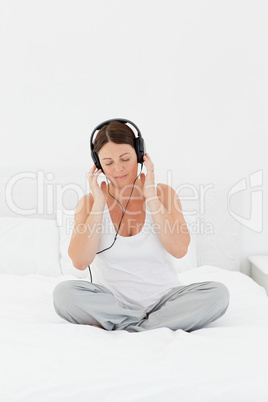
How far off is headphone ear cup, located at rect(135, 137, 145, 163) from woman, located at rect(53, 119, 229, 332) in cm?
1

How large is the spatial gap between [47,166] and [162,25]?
3.35 feet

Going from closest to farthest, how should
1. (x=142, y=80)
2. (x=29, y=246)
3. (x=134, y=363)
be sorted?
(x=134, y=363)
(x=29, y=246)
(x=142, y=80)

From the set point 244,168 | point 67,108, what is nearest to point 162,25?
point 67,108

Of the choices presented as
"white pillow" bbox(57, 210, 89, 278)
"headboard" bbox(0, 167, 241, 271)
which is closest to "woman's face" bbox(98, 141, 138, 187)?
"white pillow" bbox(57, 210, 89, 278)

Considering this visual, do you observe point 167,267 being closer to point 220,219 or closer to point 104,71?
point 220,219

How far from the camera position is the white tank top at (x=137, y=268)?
1522 millimetres

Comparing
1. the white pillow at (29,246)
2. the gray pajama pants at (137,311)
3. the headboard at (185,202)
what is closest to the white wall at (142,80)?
the headboard at (185,202)

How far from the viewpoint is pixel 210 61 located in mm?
2510

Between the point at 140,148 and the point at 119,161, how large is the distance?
3.5 inches

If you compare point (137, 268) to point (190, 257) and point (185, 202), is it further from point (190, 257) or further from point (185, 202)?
point (185, 202)

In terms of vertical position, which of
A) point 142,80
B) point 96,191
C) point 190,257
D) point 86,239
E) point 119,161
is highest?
point 142,80

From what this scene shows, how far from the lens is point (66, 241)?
2311mm

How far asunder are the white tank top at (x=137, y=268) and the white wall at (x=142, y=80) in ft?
3.42

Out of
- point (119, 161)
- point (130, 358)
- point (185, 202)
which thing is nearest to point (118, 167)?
point (119, 161)
